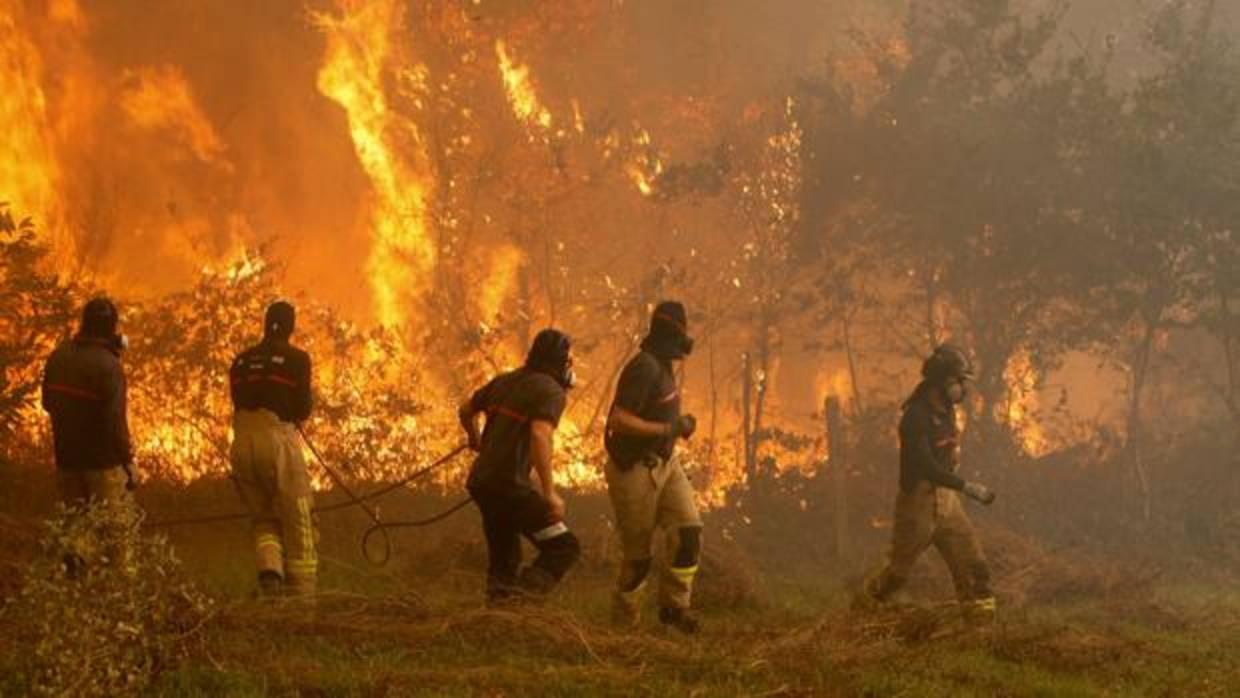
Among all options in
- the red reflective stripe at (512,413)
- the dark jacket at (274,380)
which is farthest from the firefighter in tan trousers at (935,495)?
the dark jacket at (274,380)

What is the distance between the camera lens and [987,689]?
26.0 feet

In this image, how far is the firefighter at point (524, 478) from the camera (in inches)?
334

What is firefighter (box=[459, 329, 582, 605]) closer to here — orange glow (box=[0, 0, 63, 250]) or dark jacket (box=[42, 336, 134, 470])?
dark jacket (box=[42, 336, 134, 470])

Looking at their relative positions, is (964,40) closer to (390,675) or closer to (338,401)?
(338,401)

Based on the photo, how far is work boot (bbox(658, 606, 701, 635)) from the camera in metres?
9.06

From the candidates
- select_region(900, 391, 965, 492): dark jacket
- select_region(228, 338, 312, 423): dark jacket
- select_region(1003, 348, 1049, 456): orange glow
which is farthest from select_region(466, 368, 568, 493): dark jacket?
select_region(1003, 348, 1049, 456): orange glow

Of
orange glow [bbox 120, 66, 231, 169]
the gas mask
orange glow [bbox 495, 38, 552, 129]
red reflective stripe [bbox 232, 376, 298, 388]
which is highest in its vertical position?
orange glow [bbox 495, 38, 552, 129]

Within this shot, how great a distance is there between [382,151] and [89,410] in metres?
18.0

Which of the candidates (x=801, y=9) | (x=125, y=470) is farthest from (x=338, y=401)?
(x=801, y=9)

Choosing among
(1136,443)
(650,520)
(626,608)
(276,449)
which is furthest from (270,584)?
(1136,443)

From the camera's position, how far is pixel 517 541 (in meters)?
8.71

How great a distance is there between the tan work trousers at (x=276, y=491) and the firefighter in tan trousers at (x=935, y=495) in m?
4.24

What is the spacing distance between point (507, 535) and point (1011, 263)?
1518 centimetres

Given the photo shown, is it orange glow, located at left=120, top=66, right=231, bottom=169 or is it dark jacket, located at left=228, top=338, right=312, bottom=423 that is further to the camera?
orange glow, located at left=120, top=66, right=231, bottom=169
